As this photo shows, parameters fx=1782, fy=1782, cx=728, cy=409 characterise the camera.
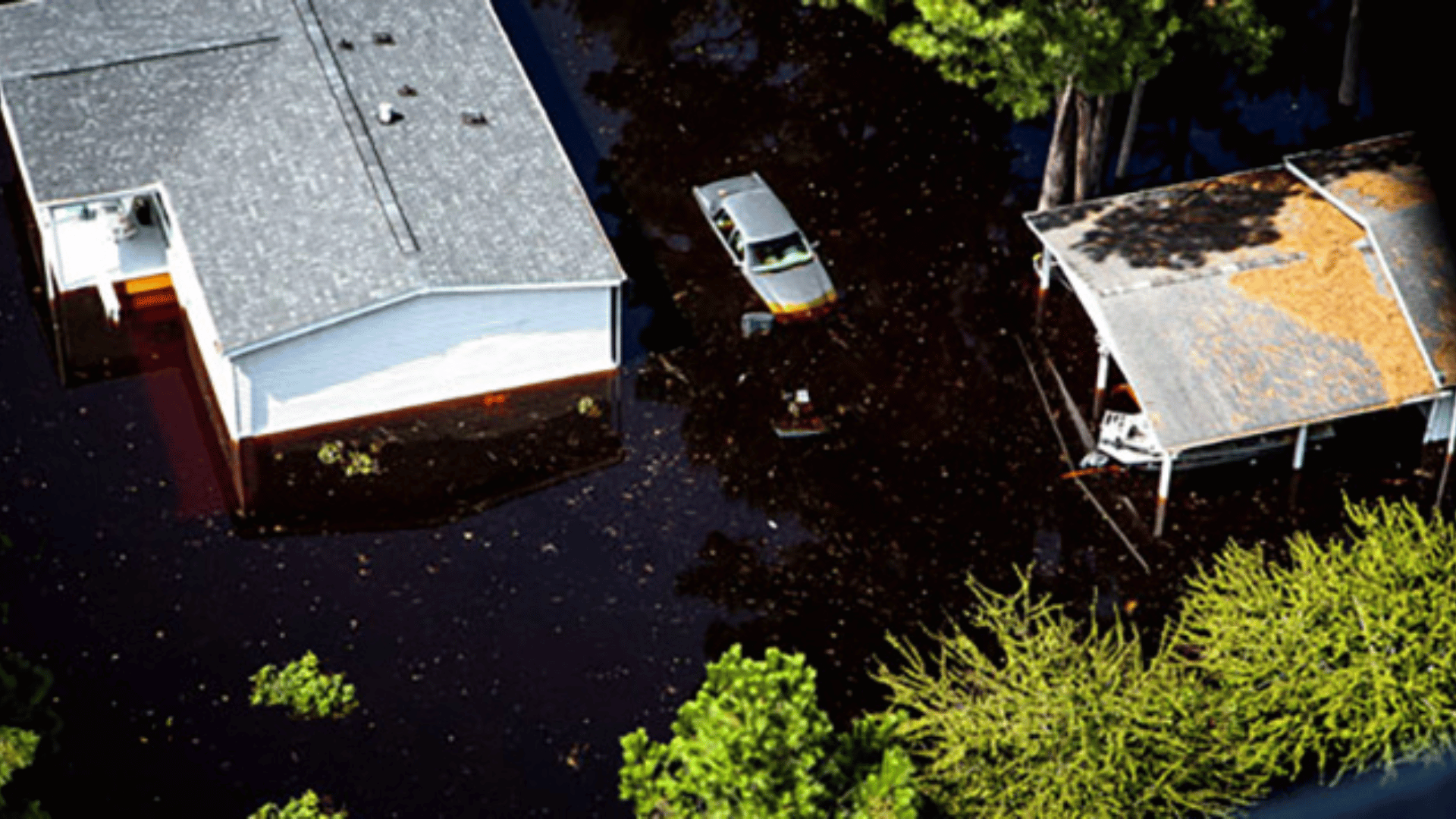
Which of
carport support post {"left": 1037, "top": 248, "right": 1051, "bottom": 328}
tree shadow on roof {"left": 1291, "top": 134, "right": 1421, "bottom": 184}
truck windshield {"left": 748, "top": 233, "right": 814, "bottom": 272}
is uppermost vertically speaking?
tree shadow on roof {"left": 1291, "top": 134, "right": 1421, "bottom": 184}

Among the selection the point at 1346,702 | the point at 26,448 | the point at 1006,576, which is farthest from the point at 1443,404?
the point at 26,448

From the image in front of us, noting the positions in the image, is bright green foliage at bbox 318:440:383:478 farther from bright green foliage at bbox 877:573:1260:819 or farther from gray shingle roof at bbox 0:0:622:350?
bright green foliage at bbox 877:573:1260:819

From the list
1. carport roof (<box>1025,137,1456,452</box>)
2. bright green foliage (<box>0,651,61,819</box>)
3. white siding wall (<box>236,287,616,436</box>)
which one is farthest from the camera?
white siding wall (<box>236,287,616,436</box>)

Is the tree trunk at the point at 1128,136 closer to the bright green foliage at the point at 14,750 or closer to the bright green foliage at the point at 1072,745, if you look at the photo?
the bright green foliage at the point at 1072,745

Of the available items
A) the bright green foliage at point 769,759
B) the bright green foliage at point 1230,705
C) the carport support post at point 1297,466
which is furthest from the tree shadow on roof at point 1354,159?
the bright green foliage at point 769,759

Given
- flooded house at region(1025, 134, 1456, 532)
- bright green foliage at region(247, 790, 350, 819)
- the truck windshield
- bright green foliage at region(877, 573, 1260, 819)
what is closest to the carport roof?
flooded house at region(1025, 134, 1456, 532)

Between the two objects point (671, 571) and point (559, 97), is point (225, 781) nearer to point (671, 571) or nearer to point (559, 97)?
point (671, 571)
